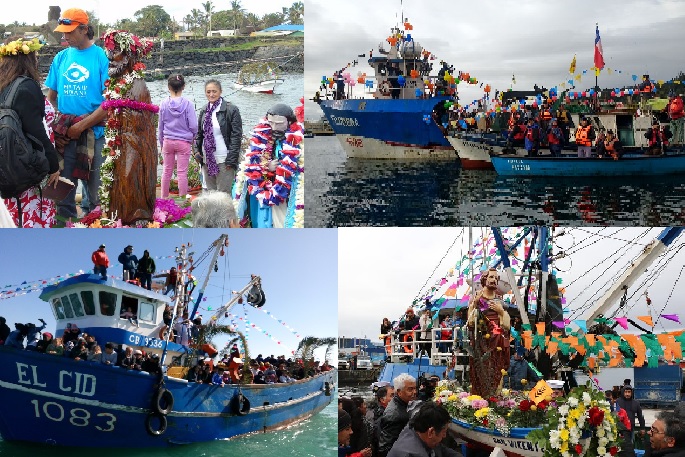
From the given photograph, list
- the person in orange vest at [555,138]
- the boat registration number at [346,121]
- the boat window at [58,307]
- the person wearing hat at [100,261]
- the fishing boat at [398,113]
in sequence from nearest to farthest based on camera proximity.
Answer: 1. the person wearing hat at [100,261]
2. the boat window at [58,307]
3. the person in orange vest at [555,138]
4. the fishing boat at [398,113]
5. the boat registration number at [346,121]

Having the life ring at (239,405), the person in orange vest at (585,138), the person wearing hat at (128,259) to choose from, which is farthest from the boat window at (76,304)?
the person in orange vest at (585,138)

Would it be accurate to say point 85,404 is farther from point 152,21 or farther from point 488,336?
point 152,21

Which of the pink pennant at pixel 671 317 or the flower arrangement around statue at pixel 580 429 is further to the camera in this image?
the pink pennant at pixel 671 317

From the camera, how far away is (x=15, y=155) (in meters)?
10.6

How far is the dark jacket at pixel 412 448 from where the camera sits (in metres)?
4.40

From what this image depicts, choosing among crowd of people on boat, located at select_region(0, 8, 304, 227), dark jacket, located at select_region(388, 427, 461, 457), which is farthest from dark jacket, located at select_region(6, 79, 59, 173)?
dark jacket, located at select_region(388, 427, 461, 457)

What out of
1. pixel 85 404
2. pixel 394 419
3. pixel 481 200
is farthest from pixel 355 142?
pixel 394 419

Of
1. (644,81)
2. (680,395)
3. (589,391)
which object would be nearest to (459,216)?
(644,81)

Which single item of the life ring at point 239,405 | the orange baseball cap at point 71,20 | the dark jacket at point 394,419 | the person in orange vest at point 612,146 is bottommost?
Answer: the life ring at point 239,405

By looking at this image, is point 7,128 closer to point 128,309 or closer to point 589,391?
point 128,309

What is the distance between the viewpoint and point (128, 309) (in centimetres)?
1045

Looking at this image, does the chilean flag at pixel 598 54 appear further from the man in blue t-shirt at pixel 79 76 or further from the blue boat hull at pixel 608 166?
the man in blue t-shirt at pixel 79 76

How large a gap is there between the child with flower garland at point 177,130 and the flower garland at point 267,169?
71 cm

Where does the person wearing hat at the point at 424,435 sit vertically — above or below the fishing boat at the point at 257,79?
below
